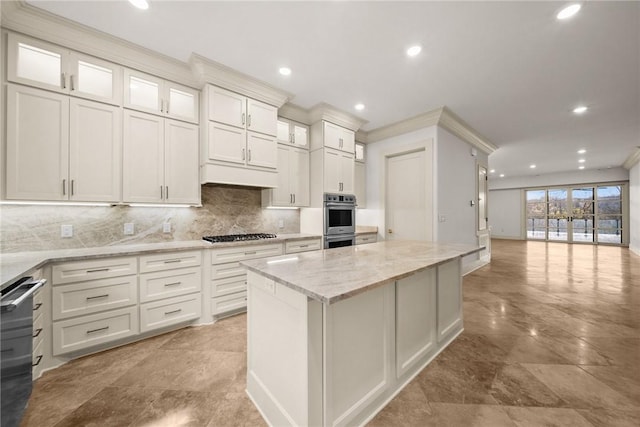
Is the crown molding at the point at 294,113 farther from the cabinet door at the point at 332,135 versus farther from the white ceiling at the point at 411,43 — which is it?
the cabinet door at the point at 332,135

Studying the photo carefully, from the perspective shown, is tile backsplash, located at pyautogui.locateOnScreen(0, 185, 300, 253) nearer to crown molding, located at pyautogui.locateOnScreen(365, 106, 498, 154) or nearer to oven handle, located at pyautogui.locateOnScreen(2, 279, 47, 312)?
oven handle, located at pyautogui.locateOnScreen(2, 279, 47, 312)

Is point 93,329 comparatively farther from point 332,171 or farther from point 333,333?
point 332,171

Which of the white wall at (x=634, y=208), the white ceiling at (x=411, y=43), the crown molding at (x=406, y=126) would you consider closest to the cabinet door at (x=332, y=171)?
the white ceiling at (x=411, y=43)

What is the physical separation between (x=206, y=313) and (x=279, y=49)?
9.40 ft

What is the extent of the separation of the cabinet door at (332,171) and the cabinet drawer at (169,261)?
6.65 feet

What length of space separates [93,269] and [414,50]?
356 cm

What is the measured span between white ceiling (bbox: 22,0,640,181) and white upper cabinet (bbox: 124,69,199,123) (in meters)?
0.32

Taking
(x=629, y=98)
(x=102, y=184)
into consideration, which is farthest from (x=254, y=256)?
(x=629, y=98)

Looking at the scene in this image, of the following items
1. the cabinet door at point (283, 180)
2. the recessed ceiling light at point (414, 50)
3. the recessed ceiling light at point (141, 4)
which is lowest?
the cabinet door at point (283, 180)

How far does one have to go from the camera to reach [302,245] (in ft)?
11.2

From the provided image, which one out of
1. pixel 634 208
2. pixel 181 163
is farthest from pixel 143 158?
pixel 634 208

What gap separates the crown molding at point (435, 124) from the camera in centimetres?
378

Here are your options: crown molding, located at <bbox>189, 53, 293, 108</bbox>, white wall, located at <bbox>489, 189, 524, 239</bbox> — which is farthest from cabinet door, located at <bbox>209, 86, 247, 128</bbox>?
white wall, located at <bbox>489, 189, 524, 239</bbox>

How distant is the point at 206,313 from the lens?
2631 millimetres
